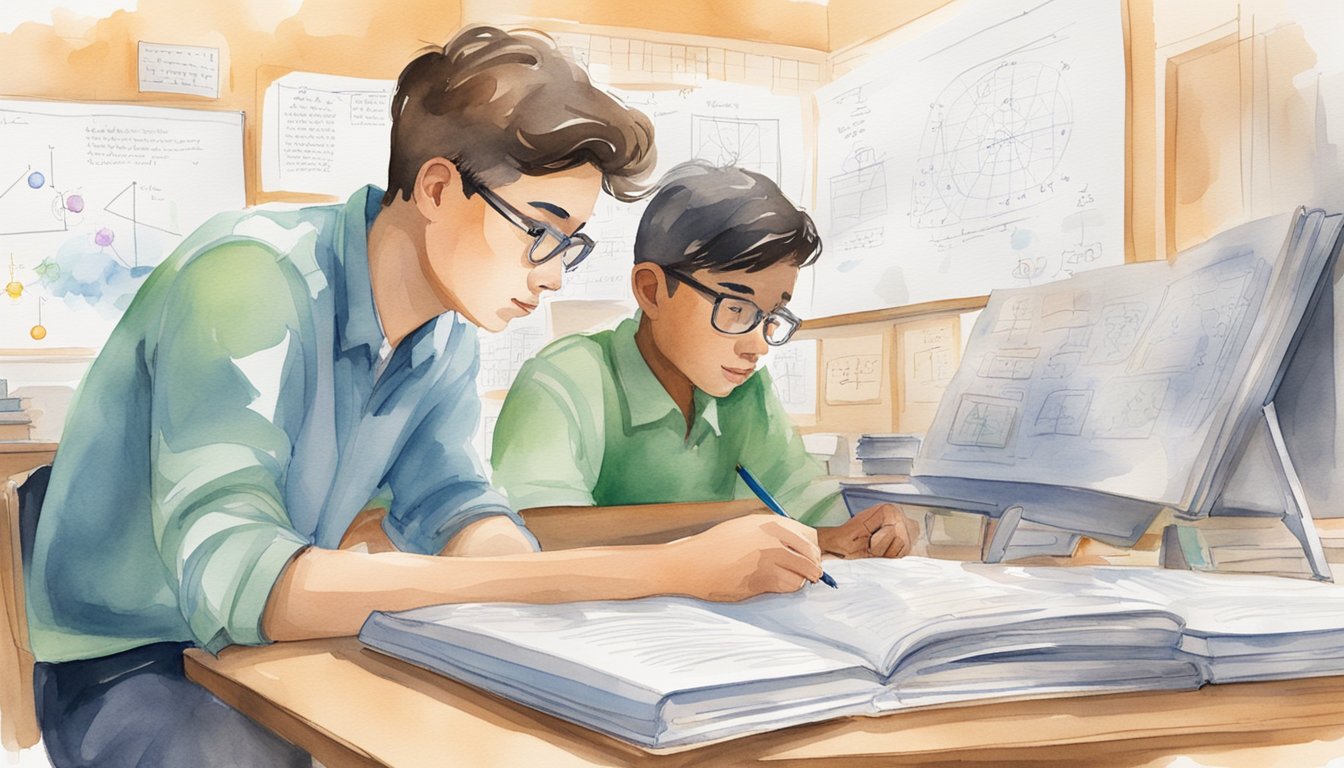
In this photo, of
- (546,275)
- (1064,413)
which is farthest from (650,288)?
(1064,413)

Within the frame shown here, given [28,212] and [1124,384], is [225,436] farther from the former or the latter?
[28,212]

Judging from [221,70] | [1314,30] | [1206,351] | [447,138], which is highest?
[221,70]

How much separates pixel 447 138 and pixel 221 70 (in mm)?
1197

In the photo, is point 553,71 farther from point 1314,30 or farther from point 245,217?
point 1314,30

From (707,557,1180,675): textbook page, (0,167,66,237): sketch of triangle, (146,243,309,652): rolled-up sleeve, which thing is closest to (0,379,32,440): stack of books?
(0,167,66,237): sketch of triangle

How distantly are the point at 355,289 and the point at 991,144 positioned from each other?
937 millimetres

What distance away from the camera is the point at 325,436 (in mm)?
771

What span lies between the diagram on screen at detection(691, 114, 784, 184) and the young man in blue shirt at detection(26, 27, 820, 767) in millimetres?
845

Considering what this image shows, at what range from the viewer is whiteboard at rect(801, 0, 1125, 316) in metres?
1.23

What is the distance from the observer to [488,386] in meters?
1.88

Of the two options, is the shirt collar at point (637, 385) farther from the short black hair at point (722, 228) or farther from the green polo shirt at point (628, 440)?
the short black hair at point (722, 228)

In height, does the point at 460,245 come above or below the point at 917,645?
above

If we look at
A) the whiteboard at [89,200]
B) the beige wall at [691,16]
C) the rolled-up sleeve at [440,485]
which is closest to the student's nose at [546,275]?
the rolled-up sleeve at [440,485]

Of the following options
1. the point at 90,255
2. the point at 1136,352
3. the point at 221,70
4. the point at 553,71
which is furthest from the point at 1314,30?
the point at 90,255
